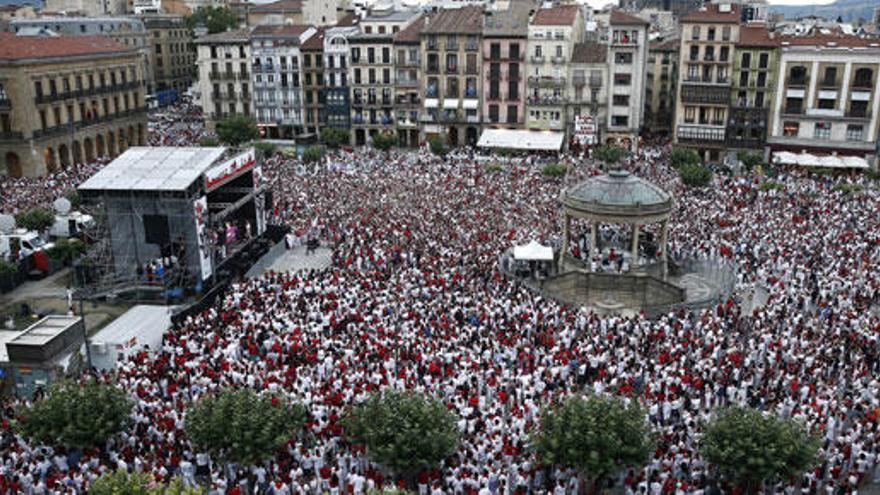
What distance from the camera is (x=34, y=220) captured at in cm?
4888

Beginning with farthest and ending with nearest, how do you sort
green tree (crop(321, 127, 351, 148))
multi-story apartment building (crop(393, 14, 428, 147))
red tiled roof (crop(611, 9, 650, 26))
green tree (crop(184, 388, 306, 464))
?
1. multi-story apartment building (crop(393, 14, 428, 147))
2. green tree (crop(321, 127, 351, 148))
3. red tiled roof (crop(611, 9, 650, 26))
4. green tree (crop(184, 388, 306, 464))

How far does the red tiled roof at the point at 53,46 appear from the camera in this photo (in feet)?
227

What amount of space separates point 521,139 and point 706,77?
19.6m

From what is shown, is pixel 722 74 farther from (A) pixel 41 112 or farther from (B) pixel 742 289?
(A) pixel 41 112

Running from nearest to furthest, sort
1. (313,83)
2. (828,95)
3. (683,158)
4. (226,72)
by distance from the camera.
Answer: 1. (683,158)
2. (828,95)
3. (313,83)
4. (226,72)

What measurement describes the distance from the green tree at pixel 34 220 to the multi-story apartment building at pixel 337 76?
147 feet

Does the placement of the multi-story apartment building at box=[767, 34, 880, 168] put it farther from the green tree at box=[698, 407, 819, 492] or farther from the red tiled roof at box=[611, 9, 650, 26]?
the green tree at box=[698, 407, 819, 492]

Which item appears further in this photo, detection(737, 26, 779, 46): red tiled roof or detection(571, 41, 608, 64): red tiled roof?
detection(571, 41, 608, 64): red tiled roof

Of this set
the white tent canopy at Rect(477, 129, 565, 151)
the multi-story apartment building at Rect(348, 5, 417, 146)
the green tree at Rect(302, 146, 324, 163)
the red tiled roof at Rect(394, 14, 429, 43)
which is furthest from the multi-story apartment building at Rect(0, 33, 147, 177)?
the white tent canopy at Rect(477, 129, 565, 151)

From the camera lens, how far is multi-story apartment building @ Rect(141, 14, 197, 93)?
125375 millimetres

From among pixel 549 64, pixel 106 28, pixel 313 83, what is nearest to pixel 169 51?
pixel 106 28

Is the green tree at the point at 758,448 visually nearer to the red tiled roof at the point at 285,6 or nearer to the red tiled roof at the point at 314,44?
the red tiled roof at the point at 314,44

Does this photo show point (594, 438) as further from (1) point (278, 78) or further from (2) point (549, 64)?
(1) point (278, 78)

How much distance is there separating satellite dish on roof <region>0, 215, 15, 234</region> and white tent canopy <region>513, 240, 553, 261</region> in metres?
30.4
